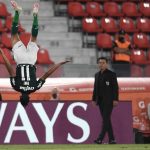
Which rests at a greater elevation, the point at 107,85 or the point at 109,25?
the point at 109,25

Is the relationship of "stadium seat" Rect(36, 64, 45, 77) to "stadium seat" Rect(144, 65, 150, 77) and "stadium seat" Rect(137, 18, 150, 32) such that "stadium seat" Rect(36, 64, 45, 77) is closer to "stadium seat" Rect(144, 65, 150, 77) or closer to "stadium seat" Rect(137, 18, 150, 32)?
"stadium seat" Rect(144, 65, 150, 77)

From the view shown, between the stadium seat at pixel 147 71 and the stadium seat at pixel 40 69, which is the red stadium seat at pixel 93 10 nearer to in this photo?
the stadium seat at pixel 147 71

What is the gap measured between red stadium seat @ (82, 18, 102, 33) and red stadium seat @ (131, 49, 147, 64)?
1.48 metres

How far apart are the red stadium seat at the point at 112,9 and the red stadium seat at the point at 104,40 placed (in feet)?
4.23

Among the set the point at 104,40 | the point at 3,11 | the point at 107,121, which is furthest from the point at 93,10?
the point at 107,121

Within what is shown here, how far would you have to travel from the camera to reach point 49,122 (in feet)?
44.9

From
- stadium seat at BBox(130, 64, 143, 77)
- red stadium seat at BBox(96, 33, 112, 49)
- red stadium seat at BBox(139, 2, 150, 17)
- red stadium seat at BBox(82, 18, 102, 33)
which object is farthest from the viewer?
red stadium seat at BBox(139, 2, 150, 17)

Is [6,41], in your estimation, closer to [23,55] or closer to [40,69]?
[40,69]

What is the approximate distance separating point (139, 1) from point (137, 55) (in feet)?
9.99

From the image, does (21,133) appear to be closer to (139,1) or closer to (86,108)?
(86,108)

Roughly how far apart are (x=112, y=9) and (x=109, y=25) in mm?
811

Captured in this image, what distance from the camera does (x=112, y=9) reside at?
19875 mm

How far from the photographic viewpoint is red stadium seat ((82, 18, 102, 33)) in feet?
62.6

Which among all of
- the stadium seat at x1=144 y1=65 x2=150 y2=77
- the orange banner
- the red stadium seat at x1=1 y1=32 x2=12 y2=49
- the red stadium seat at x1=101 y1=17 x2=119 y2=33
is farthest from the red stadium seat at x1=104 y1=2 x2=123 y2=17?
the stadium seat at x1=144 y1=65 x2=150 y2=77
